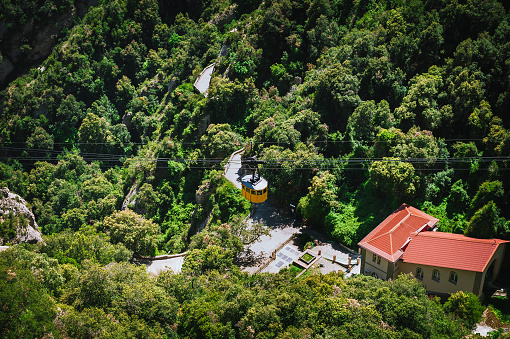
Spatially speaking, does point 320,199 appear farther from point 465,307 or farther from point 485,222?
point 465,307

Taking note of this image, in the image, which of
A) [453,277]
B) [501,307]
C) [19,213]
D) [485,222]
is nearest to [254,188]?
[453,277]

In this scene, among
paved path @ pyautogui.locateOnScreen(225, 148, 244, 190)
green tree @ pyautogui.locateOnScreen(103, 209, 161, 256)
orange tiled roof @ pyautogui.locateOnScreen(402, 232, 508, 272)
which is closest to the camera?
orange tiled roof @ pyautogui.locateOnScreen(402, 232, 508, 272)

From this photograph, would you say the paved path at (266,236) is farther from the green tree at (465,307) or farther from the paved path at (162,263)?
the green tree at (465,307)

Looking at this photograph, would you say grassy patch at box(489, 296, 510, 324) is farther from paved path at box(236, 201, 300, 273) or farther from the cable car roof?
the cable car roof

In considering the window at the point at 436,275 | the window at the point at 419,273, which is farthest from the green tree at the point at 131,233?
the window at the point at 436,275

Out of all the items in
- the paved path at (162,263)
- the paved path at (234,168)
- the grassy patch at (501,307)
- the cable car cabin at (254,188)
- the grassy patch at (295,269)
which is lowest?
the paved path at (162,263)

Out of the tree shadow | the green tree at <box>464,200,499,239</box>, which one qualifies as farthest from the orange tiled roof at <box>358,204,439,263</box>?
the tree shadow

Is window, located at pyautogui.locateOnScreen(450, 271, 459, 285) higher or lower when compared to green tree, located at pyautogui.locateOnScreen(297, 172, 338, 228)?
lower
